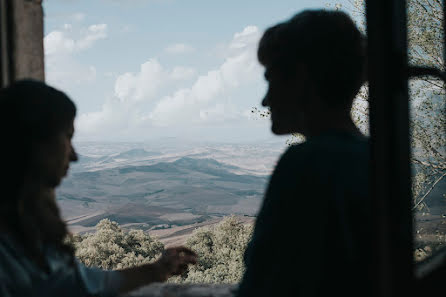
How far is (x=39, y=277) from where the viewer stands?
89cm

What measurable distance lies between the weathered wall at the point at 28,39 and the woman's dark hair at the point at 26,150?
72cm

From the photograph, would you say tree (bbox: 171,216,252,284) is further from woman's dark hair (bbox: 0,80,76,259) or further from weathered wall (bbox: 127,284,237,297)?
woman's dark hair (bbox: 0,80,76,259)

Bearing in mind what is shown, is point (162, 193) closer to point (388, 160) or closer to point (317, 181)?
point (317, 181)

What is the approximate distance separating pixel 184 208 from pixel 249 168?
5953 mm

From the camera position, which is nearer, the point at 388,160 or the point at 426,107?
the point at 388,160

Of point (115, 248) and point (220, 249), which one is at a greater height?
point (115, 248)

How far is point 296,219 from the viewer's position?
2.74 feet

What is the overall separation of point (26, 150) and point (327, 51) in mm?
719

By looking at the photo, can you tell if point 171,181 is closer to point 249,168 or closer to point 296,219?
point 249,168

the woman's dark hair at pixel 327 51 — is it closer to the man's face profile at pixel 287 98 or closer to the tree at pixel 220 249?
the man's face profile at pixel 287 98

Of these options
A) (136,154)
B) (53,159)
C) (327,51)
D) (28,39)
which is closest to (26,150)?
(53,159)

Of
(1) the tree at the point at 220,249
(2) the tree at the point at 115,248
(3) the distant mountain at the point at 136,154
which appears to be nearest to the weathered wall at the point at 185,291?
(1) the tree at the point at 220,249

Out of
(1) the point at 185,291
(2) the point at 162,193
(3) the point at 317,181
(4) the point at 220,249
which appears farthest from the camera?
(2) the point at 162,193

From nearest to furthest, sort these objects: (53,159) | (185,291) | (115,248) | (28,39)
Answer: (53,159)
(185,291)
(28,39)
(115,248)
